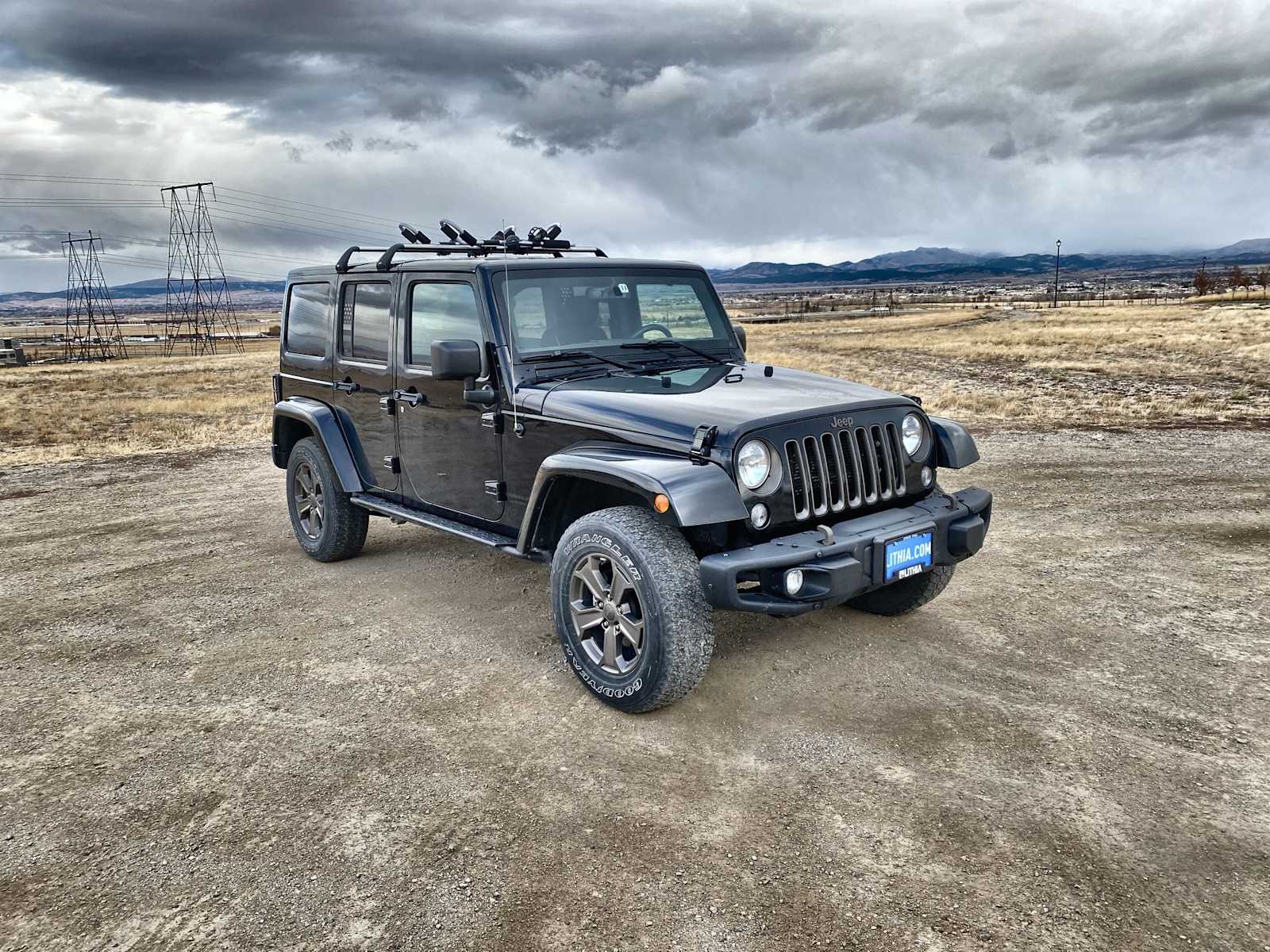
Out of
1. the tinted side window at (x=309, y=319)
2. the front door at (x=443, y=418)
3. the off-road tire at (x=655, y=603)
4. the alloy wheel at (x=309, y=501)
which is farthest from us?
the alloy wheel at (x=309, y=501)

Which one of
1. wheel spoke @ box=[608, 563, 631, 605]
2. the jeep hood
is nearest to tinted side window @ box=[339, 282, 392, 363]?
the jeep hood

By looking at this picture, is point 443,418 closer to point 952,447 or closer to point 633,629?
point 633,629

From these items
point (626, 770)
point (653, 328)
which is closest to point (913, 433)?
point (653, 328)

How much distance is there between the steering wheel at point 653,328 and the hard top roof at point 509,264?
1.20ft

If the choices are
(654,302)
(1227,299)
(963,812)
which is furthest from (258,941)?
(1227,299)

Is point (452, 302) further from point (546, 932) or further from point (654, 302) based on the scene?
point (546, 932)

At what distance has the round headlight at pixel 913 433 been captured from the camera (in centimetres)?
462

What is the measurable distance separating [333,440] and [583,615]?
278 cm

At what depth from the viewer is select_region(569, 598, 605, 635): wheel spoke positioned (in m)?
4.21

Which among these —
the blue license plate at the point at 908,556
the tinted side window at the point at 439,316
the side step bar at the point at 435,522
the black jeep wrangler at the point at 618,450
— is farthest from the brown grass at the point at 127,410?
the blue license plate at the point at 908,556

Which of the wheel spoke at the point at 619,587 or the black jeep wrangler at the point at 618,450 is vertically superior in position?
the black jeep wrangler at the point at 618,450

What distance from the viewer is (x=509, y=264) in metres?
4.96

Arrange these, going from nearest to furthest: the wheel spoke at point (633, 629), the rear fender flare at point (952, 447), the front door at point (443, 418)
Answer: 1. the wheel spoke at point (633, 629)
2. the rear fender flare at point (952, 447)
3. the front door at point (443, 418)

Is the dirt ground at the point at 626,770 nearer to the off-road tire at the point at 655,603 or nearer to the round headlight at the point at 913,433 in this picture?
the off-road tire at the point at 655,603
